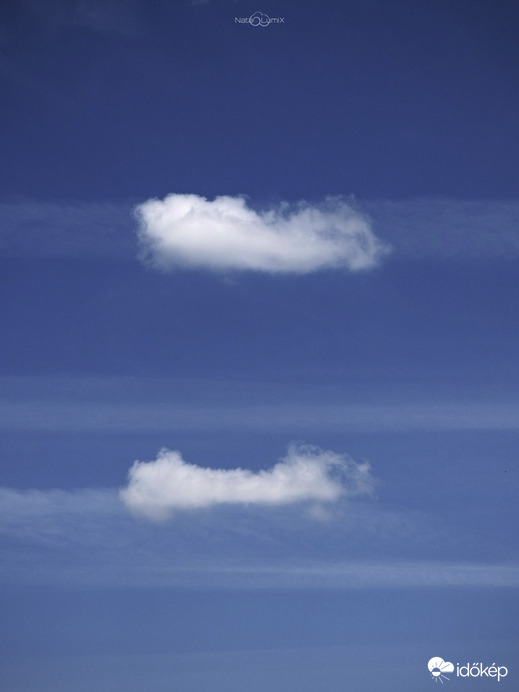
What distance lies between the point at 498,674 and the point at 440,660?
33.9ft

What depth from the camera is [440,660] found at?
278ft

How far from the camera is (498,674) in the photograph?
82.2 metres
